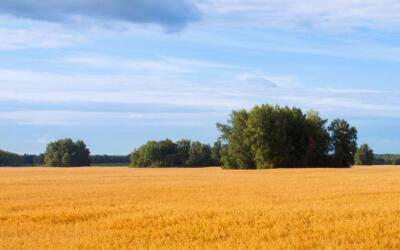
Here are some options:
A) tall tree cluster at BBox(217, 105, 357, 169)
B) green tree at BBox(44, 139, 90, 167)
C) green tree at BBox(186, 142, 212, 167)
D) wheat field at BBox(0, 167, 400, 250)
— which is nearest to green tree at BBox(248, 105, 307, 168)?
tall tree cluster at BBox(217, 105, 357, 169)

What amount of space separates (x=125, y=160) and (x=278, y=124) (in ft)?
308

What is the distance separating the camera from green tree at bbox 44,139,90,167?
13188cm

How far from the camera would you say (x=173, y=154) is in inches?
4938

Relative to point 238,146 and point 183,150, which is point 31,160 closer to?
point 183,150

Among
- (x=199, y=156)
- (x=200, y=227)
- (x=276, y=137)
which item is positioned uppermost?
(x=276, y=137)

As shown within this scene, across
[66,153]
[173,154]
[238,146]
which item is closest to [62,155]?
[66,153]

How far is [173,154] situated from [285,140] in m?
41.5

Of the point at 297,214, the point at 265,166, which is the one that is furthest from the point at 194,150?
the point at 297,214

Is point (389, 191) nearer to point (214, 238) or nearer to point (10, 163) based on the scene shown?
point (214, 238)

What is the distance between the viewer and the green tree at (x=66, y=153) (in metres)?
132

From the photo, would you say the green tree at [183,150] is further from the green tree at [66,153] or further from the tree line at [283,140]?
the tree line at [283,140]

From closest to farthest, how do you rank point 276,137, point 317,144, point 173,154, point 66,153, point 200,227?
1. point 200,227
2. point 276,137
3. point 317,144
4. point 173,154
5. point 66,153

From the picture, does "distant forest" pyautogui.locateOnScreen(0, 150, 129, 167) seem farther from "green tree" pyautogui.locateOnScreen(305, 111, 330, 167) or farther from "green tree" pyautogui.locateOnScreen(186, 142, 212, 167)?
"green tree" pyautogui.locateOnScreen(305, 111, 330, 167)

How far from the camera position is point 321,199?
2756 cm
